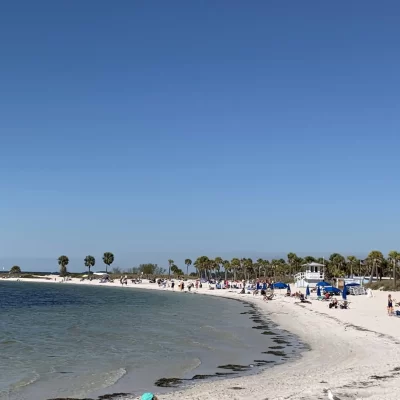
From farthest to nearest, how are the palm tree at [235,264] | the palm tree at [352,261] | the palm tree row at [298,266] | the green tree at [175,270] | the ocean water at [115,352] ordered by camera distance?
the green tree at [175,270], the palm tree at [235,264], the palm tree at [352,261], the palm tree row at [298,266], the ocean water at [115,352]

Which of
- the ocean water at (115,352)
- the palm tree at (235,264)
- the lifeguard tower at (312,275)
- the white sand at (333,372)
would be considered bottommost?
Result: the ocean water at (115,352)

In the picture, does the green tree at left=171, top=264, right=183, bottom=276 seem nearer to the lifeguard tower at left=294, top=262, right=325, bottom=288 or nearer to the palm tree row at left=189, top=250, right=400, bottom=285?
the palm tree row at left=189, top=250, right=400, bottom=285

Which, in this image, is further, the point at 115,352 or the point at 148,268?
the point at 148,268

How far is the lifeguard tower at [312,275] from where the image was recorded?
82.5 metres

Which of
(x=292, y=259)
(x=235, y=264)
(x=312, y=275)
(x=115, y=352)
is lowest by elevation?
(x=115, y=352)

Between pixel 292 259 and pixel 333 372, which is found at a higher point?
pixel 292 259

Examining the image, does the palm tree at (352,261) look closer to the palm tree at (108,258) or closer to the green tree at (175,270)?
the green tree at (175,270)

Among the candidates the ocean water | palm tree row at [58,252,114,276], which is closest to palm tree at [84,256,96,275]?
palm tree row at [58,252,114,276]

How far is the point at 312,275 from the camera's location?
271ft

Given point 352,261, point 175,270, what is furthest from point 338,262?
point 175,270

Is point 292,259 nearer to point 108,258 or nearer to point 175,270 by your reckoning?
point 175,270

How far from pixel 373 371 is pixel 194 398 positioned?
6.45 m

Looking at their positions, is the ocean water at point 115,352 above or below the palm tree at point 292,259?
below

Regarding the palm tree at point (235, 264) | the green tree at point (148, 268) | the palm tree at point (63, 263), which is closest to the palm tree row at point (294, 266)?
the palm tree at point (235, 264)
